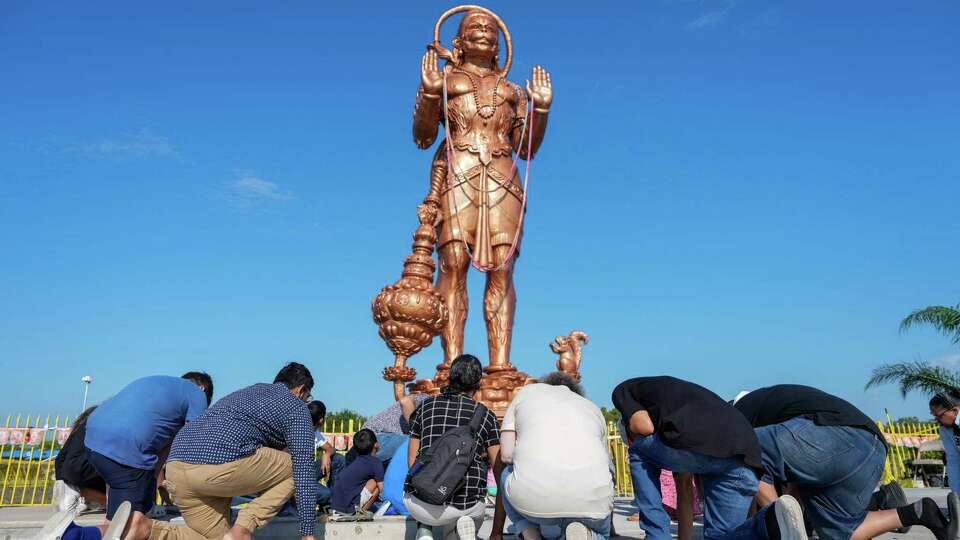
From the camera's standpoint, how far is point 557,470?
3.04 metres

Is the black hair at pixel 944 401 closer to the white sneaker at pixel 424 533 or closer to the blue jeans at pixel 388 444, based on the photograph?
the white sneaker at pixel 424 533

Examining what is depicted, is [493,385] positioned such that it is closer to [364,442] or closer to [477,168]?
[477,168]

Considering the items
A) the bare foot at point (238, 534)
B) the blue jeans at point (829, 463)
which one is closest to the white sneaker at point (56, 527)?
the bare foot at point (238, 534)

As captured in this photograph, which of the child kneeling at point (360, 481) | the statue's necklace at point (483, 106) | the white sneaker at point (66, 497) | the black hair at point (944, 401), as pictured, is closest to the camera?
the white sneaker at point (66, 497)

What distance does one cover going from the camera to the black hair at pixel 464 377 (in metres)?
3.77

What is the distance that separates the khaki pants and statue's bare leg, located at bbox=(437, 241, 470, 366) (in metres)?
4.90

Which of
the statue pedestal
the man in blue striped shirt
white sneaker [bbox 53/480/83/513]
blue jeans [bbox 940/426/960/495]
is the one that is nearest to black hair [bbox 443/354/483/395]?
the man in blue striped shirt

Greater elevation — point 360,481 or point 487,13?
point 487,13

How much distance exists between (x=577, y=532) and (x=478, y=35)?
7308mm

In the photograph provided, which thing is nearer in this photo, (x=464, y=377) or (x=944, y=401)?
(x=464, y=377)

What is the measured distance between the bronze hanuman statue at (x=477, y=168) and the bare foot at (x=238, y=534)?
5.03 metres

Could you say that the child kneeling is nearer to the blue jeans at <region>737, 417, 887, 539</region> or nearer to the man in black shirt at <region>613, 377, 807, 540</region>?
the man in black shirt at <region>613, 377, 807, 540</region>

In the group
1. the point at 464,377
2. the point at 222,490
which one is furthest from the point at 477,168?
the point at 222,490

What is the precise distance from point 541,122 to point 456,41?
61.9 inches
